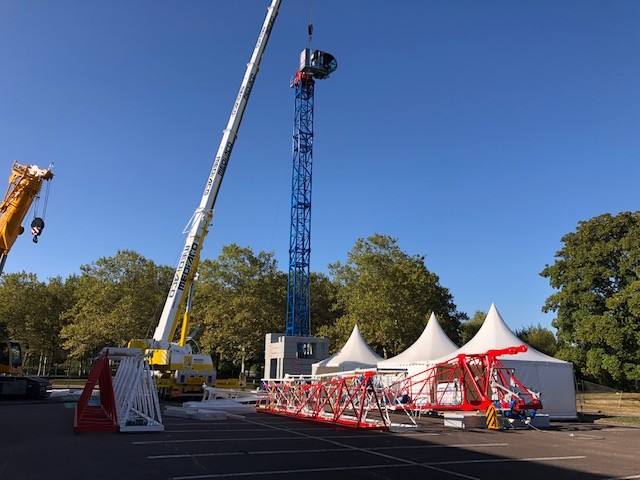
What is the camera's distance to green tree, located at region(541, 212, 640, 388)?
102 ft

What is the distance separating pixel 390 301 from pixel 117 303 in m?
27.4

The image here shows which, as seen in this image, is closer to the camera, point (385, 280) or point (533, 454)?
point (533, 454)

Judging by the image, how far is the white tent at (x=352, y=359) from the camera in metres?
30.7

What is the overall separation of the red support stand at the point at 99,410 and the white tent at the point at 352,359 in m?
17.2

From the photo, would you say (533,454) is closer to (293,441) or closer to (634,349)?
(293,441)

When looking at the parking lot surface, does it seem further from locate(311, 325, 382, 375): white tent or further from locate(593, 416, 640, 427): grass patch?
locate(311, 325, 382, 375): white tent

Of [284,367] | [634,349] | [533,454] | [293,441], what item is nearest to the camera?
[533,454]

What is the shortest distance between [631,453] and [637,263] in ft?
86.4

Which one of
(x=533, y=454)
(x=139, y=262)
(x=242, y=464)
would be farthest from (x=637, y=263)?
(x=139, y=262)

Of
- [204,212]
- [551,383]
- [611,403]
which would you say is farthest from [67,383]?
[611,403]

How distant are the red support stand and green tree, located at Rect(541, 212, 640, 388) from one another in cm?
2943

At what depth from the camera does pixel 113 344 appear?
171ft

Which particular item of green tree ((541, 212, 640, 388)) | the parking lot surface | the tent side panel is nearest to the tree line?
green tree ((541, 212, 640, 388))

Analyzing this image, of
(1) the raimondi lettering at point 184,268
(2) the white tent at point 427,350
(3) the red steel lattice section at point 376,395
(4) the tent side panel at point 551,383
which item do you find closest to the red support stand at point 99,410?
(3) the red steel lattice section at point 376,395
